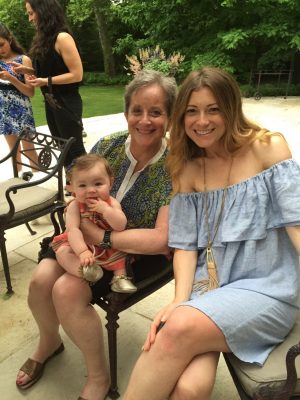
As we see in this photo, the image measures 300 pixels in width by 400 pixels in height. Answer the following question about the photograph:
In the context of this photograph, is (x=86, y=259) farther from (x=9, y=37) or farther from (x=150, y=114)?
(x=9, y=37)

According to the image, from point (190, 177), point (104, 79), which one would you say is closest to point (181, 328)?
point (190, 177)

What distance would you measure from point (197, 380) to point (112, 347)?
57cm

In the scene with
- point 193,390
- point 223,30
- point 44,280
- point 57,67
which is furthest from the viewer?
point 223,30

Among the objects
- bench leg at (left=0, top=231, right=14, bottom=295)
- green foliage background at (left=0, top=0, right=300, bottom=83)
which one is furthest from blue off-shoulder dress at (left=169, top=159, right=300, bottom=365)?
green foliage background at (left=0, top=0, right=300, bottom=83)

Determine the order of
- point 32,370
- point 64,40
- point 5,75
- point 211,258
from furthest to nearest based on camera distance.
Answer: point 5,75
point 64,40
point 32,370
point 211,258

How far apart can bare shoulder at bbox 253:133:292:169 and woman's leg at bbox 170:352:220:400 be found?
2.35 ft

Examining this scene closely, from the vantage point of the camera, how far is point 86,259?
5.11ft

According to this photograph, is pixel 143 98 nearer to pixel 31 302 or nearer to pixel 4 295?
pixel 31 302

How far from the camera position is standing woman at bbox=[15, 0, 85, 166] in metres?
2.89

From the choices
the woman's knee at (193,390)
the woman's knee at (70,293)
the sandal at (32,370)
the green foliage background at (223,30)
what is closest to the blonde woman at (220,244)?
the woman's knee at (193,390)

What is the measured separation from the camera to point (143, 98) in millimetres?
1683

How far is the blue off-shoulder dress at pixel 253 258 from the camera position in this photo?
1262 millimetres

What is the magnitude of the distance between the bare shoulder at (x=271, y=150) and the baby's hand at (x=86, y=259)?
76 cm

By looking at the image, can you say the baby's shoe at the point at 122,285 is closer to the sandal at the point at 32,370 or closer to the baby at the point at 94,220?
the baby at the point at 94,220
